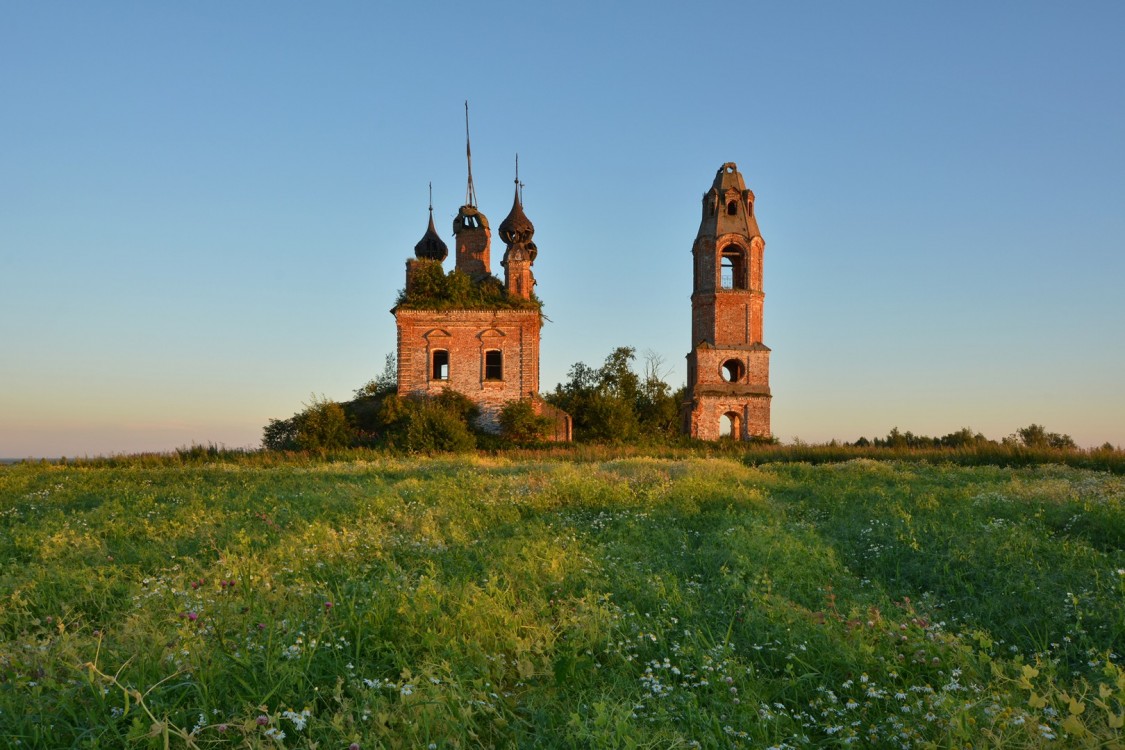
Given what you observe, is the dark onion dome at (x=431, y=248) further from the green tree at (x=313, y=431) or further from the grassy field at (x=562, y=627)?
the grassy field at (x=562, y=627)

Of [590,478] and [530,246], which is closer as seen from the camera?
[590,478]

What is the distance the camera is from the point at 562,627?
5.09 metres

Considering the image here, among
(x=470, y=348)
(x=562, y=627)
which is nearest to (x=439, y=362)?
(x=470, y=348)

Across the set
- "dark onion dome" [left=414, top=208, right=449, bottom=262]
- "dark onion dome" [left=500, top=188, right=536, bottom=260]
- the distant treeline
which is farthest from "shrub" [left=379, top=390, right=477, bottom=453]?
"dark onion dome" [left=414, top=208, right=449, bottom=262]

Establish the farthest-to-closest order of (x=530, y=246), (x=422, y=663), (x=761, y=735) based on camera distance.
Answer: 1. (x=530, y=246)
2. (x=422, y=663)
3. (x=761, y=735)

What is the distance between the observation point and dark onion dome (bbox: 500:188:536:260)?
37156 mm

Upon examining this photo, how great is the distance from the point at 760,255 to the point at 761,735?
119 ft

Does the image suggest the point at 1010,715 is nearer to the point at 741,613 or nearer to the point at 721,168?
the point at 741,613

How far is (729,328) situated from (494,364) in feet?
42.3

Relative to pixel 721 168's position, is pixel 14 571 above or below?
below

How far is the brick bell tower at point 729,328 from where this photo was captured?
3581 centimetres

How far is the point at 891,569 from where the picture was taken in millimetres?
7605

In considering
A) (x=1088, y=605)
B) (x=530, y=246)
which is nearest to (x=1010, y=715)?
(x=1088, y=605)

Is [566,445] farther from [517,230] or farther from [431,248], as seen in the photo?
[431,248]
